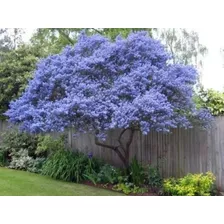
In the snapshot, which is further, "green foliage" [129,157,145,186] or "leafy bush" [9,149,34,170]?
"leafy bush" [9,149,34,170]

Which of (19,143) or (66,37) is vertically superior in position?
(66,37)

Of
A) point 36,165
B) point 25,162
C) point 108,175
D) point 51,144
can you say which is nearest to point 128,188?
point 108,175

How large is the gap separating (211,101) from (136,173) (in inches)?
80.3

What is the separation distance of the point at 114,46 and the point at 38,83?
162 centimetres

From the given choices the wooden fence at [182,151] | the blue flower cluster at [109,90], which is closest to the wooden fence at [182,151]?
the wooden fence at [182,151]

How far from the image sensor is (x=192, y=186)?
6.16 m

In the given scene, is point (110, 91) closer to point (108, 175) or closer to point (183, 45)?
point (108, 175)

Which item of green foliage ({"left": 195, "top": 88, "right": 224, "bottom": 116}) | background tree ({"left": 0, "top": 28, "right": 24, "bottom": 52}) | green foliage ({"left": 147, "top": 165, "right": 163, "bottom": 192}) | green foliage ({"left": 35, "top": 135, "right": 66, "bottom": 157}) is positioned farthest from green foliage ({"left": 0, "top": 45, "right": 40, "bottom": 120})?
green foliage ({"left": 195, "top": 88, "right": 224, "bottom": 116})

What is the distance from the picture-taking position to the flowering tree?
5773 mm

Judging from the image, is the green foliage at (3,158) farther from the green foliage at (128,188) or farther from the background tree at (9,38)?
the background tree at (9,38)

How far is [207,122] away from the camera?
6398 mm

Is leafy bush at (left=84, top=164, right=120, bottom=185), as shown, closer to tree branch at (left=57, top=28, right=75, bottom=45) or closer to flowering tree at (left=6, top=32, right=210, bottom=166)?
flowering tree at (left=6, top=32, right=210, bottom=166)

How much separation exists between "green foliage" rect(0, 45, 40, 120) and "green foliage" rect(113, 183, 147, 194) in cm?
409

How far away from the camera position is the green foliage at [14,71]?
927 cm
